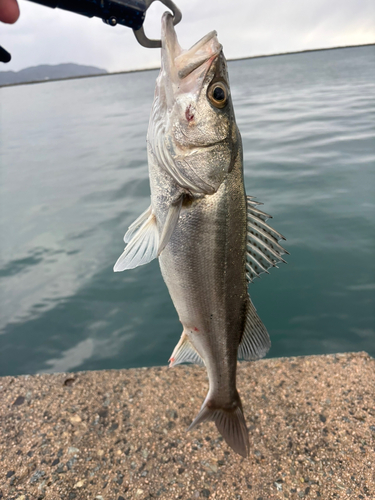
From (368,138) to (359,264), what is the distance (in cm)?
699

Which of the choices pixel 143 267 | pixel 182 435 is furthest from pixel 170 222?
pixel 143 267

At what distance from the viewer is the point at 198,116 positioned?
170 centimetres

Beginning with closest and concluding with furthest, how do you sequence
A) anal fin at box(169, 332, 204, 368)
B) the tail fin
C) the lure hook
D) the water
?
1. the lure hook
2. the tail fin
3. anal fin at box(169, 332, 204, 368)
4. the water

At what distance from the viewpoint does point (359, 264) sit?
520cm

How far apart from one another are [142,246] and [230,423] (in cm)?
123

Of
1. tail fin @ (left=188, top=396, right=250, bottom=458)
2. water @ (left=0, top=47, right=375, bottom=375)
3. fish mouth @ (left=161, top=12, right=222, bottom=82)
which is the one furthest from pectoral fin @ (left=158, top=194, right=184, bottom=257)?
water @ (left=0, top=47, right=375, bottom=375)

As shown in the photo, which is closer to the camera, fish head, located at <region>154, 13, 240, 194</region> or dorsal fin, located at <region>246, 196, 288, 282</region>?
fish head, located at <region>154, 13, 240, 194</region>

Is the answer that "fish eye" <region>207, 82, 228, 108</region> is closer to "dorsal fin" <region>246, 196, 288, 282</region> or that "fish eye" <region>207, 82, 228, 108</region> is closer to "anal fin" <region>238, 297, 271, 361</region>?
"dorsal fin" <region>246, 196, 288, 282</region>

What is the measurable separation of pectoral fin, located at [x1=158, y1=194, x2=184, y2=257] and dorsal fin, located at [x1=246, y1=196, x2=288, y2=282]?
44 centimetres

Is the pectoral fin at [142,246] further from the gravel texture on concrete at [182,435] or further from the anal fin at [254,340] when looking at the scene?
the gravel texture on concrete at [182,435]

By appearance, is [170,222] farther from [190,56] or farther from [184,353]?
[184,353]

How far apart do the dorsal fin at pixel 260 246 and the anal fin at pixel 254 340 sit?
270 millimetres

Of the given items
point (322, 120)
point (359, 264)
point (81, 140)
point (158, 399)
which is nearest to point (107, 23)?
point (158, 399)

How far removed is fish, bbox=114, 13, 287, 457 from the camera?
5.52ft
